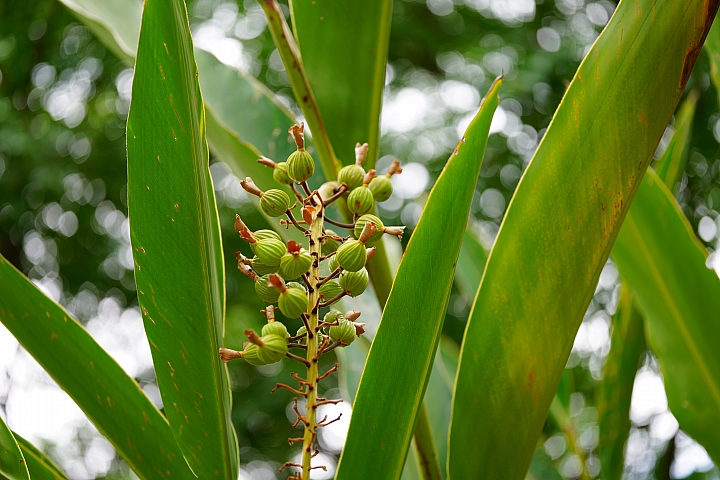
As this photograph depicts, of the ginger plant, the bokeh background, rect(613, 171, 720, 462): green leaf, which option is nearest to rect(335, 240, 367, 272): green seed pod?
the ginger plant

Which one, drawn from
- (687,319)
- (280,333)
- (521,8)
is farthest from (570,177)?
(521,8)

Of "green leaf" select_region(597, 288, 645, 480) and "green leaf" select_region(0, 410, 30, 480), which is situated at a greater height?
"green leaf" select_region(597, 288, 645, 480)

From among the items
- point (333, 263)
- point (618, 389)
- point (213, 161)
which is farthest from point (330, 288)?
point (213, 161)

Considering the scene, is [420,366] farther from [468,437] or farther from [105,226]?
[105,226]

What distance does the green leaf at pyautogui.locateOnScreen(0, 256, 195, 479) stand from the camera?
454 mm

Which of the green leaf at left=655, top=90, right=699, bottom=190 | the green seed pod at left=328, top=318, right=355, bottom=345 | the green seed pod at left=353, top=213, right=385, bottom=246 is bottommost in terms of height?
the green seed pod at left=328, top=318, right=355, bottom=345

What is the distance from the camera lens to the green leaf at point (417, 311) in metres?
0.35

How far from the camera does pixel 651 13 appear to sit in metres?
0.37

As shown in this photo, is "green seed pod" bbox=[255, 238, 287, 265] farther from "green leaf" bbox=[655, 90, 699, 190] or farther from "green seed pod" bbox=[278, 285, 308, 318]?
"green leaf" bbox=[655, 90, 699, 190]

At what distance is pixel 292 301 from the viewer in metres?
0.36

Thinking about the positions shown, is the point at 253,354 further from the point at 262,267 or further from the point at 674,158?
the point at 674,158

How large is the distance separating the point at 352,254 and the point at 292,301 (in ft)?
0.15

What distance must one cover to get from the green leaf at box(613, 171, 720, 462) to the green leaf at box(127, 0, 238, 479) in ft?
1.45

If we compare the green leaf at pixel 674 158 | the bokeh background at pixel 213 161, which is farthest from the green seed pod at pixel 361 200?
the bokeh background at pixel 213 161
